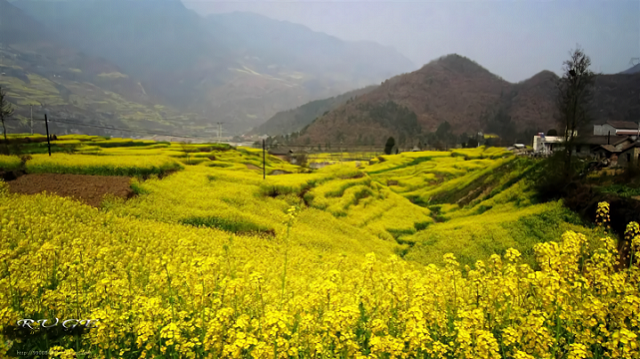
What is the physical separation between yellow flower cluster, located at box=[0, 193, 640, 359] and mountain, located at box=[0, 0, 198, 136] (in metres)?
21.5

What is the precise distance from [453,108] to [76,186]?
174m

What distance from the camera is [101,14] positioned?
198250mm

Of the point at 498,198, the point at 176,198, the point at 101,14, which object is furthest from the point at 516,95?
the point at 101,14

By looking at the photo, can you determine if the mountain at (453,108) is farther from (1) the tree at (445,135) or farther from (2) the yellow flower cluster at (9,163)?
(2) the yellow flower cluster at (9,163)

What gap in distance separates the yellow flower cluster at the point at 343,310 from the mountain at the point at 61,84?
21.5 meters

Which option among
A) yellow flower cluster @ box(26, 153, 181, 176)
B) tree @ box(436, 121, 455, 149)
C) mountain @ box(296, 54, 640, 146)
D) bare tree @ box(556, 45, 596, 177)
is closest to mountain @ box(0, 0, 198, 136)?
yellow flower cluster @ box(26, 153, 181, 176)

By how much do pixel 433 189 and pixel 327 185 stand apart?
17.2 metres

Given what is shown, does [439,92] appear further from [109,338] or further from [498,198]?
[109,338]

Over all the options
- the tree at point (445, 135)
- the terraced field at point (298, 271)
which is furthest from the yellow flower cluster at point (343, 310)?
the tree at point (445, 135)

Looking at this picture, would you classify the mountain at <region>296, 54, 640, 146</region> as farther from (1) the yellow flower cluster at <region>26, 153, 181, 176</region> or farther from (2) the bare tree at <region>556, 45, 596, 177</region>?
(1) the yellow flower cluster at <region>26, 153, 181, 176</region>

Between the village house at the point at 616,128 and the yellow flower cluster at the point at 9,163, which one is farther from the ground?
the village house at the point at 616,128

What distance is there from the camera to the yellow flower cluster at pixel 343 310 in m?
3.80

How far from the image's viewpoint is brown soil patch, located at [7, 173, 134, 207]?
38.5 ft

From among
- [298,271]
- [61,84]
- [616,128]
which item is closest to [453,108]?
[616,128]
